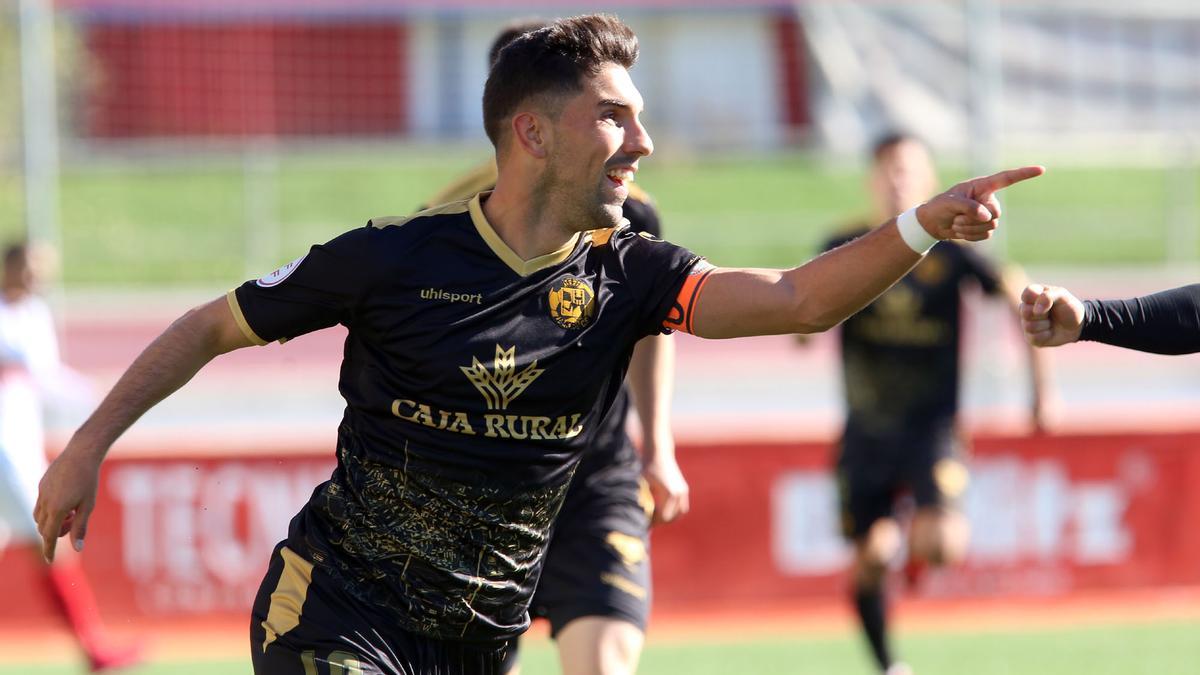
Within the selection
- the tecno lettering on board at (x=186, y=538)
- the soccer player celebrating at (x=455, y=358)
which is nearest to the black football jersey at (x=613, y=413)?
the soccer player celebrating at (x=455, y=358)

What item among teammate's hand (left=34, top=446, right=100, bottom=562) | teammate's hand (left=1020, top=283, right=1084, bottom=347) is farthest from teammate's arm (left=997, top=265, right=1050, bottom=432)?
teammate's hand (left=34, top=446, right=100, bottom=562)

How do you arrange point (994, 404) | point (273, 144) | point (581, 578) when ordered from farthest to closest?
point (273, 144), point (994, 404), point (581, 578)

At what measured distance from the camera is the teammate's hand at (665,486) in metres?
4.76

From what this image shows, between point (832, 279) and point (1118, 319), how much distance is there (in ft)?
2.69

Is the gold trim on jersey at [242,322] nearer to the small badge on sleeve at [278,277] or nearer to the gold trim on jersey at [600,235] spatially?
the small badge on sleeve at [278,277]

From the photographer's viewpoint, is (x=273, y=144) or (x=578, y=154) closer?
(x=578, y=154)

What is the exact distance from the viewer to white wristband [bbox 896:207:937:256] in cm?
327

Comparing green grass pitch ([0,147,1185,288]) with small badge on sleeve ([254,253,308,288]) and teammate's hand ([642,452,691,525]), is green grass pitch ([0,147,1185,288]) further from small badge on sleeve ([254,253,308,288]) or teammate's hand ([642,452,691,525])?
small badge on sleeve ([254,253,308,288])

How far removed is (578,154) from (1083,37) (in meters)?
16.3

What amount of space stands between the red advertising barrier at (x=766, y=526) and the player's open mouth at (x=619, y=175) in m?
5.61

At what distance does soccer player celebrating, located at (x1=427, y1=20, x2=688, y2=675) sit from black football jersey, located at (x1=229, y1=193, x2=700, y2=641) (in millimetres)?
887

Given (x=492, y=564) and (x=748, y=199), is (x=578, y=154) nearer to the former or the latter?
(x=492, y=564)

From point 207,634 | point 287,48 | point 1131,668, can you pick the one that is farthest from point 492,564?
point 287,48

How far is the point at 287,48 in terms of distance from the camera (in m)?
17.7
